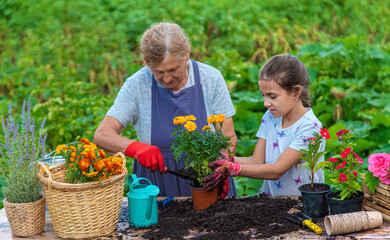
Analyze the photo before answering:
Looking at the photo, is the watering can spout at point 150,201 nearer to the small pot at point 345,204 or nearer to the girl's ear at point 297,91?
the small pot at point 345,204

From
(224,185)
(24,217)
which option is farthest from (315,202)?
(24,217)

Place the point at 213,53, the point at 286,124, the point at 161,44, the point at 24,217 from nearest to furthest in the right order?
1. the point at 24,217
2. the point at 161,44
3. the point at 286,124
4. the point at 213,53

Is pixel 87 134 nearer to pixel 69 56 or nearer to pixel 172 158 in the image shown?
pixel 172 158

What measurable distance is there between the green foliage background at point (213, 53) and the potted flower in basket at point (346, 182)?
1.58m

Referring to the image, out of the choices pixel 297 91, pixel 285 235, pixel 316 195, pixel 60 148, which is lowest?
pixel 285 235

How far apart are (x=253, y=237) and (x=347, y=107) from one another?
11.3 ft

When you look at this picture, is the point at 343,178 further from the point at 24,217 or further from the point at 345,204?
the point at 24,217

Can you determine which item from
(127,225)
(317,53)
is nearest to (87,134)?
(127,225)

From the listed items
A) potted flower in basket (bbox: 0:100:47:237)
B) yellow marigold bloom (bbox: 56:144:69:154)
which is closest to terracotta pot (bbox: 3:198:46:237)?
potted flower in basket (bbox: 0:100:47:237)

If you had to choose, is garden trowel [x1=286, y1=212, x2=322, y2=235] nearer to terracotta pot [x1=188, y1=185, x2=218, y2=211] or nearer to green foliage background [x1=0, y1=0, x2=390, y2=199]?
terracotta pot [x1=188, y1=185, x2=218, y2=211]

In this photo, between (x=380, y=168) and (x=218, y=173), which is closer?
(x=380, y=168)

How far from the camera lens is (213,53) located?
22.2 feet

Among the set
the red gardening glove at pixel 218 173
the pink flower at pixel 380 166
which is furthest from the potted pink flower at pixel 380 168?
the red gardening glove at pixel 218 173

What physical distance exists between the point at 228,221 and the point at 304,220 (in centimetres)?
32
